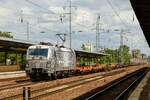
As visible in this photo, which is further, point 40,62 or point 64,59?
point 64,59

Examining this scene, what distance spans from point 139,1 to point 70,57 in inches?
1066

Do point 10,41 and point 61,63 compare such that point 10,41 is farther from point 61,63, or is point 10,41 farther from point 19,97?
point 19,97

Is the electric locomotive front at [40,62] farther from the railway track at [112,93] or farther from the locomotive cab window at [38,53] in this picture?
the railway track at [112,93]

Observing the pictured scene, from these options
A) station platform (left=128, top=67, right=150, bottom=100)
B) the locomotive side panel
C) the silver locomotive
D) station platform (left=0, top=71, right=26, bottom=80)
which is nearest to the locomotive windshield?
the silver locomotive

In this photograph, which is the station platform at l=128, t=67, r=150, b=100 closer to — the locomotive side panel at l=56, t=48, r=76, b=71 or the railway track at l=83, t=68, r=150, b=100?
the railway track at l=83, t=68, r=150, b=100

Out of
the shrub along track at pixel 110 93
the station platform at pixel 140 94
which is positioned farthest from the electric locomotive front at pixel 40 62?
the station platform at pixel 140 94

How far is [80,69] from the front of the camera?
2121 inches

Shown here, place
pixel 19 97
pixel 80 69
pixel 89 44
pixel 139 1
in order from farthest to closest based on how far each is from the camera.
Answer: pixel 89 44 < pixel 80 69 < pixel 19 97 < pixel 139 1

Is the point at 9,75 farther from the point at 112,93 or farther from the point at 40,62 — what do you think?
the point at 112,93

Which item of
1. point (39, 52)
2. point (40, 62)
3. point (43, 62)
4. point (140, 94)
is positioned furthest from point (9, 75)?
point (140, 94)

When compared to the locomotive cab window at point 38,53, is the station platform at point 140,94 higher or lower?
lower

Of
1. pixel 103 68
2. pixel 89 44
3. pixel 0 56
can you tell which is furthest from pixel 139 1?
pixel 89 44

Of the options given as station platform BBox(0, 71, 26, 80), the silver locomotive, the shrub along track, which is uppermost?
the silver locomotive

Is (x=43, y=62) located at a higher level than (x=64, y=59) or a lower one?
lower
